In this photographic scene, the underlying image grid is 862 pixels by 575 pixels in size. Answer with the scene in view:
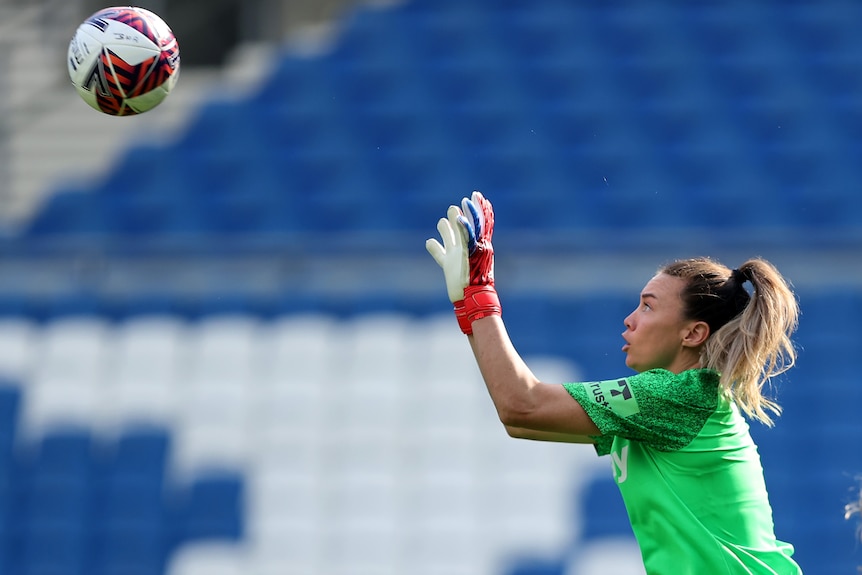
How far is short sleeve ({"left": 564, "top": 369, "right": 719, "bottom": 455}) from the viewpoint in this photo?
278 cm

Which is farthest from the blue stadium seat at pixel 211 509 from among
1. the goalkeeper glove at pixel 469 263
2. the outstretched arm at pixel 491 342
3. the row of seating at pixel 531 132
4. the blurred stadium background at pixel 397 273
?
the goalkeeper glove at pixel 469 263

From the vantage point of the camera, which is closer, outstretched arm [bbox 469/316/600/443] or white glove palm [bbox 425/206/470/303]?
outstretched arm [bbox 469/316/600/443]

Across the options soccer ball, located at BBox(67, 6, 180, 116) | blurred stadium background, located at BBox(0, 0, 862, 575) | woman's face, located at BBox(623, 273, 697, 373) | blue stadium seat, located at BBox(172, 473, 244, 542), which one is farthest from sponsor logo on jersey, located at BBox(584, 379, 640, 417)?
blue stadium seat, located at BBox(172, 473, 244, 542)

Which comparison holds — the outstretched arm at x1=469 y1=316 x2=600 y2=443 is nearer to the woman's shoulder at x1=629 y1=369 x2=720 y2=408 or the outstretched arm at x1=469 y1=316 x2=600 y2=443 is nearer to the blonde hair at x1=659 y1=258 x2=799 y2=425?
the woman's shoulder at x1=629 y1=369 x2=720 y2=408

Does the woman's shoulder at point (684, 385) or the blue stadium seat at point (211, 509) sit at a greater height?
the woman's shoulder at point (684, 385)

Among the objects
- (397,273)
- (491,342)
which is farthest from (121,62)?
(397,273)

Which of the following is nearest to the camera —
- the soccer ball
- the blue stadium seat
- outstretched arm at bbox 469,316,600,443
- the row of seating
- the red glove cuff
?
outstretched arm at bbox 469,316,600,443

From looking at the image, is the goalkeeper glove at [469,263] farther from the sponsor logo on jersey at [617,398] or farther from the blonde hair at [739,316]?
the blonde hair at [739,316]

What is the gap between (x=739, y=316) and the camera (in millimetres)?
2896

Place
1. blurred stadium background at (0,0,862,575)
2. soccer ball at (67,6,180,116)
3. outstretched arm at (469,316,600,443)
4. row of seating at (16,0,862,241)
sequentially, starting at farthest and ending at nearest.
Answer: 1. row of seating at (16,0,862,241)
2. blurred stadium background at (0,0,862,575)
3. soccer ball at (67,6,180,116)
4. outstretched arm at (469,316,600,443)

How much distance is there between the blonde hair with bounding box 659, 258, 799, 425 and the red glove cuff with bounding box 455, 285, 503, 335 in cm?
46

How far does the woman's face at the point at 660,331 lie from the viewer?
2.93m

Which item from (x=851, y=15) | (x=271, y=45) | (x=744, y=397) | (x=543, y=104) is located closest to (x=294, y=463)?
(x=543, y=104)

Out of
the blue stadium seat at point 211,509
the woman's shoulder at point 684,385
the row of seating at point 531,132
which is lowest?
the blue stadium seat at point 211,509
